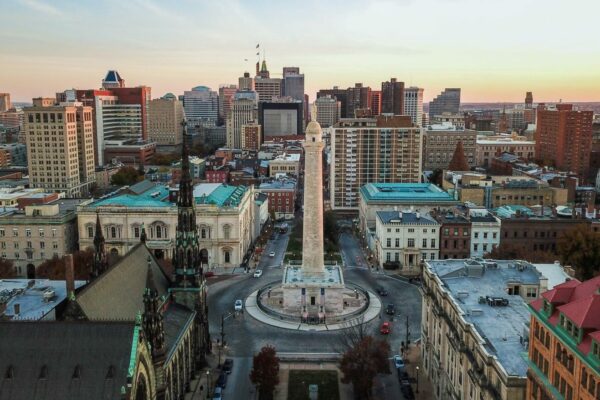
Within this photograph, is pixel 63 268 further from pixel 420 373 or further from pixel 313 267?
pixel 420 373

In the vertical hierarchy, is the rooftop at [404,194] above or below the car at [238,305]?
above

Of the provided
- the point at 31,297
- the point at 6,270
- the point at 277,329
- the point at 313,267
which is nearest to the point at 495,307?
the point at 277,329

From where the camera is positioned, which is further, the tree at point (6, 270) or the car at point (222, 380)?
the tree at point (6, 270)

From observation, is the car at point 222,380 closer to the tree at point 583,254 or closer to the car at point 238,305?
the car at point 238,305

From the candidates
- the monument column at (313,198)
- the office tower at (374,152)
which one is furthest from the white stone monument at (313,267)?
the office tower at (374,152)

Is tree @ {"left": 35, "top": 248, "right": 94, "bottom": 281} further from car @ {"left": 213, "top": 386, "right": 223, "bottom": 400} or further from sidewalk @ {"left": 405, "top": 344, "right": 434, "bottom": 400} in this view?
sidewalk @ {"left": 405, "top": 344, "right": 434, "bottom": 400}

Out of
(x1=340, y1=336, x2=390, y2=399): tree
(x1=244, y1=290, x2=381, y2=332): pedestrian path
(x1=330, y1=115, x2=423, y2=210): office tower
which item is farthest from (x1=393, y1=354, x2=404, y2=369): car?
(x1=330, y1=115, x2=423, y2=210): office tower

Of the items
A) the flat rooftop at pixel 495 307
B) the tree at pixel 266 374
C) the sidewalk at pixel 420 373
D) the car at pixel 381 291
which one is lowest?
the sidewalk at pixel 420 373
